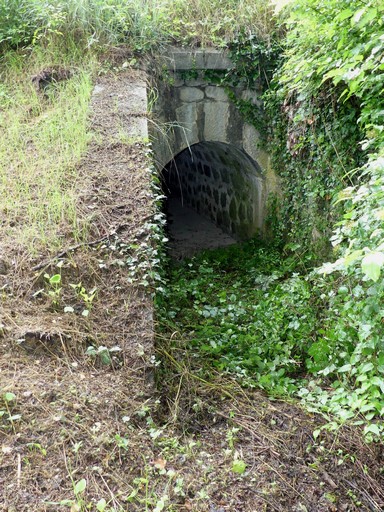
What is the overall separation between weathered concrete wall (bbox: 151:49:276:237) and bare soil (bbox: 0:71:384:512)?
264 cm

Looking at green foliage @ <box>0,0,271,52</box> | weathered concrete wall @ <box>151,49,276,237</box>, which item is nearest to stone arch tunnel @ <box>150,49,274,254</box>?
weathered concrete wall @ <box>151,49,276,237</box>

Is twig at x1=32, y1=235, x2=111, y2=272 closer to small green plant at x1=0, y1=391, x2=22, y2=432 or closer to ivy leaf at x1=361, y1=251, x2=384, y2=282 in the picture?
small green plant at x1=0, y1=391, x2=22, y2=432

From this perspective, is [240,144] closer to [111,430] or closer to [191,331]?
[191,331]

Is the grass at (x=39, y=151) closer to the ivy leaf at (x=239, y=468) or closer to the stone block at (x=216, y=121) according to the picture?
the stone block at (x=216, y=121)

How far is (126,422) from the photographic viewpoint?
7.95 feet

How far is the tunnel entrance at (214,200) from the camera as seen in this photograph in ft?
21.5

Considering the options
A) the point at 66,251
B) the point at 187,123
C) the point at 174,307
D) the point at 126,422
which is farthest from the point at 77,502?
the point at 187,123

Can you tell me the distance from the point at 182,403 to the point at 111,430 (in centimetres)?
62

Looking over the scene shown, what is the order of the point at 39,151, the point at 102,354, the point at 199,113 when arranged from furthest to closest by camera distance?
the point at 199,113
the point at 39,151
the point at 102,354

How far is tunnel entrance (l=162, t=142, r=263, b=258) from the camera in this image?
6.56 m

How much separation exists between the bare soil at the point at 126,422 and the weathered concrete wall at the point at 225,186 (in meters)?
3.21

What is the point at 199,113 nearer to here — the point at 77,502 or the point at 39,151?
the point at 39,151

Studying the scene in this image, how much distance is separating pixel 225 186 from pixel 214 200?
0.51 m

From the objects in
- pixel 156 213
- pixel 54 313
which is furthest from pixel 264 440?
pixel 156 213
